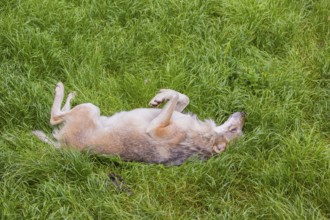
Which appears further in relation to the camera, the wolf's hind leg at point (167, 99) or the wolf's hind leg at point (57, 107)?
the wolf's hind leg at point (167, 99)

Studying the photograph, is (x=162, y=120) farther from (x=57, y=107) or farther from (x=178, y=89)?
(x=57, y=107)

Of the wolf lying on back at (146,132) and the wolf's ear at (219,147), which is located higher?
the wolf lying on back at (146,132)

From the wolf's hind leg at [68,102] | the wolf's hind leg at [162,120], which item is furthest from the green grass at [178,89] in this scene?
the wolf's hind leg at [162,120]

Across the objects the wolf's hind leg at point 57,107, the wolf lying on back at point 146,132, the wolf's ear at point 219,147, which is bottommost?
the wolf's ear at point 219,147

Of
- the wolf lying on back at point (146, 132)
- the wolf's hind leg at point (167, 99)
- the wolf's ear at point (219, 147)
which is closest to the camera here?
the wolf lying on back at point (146, 132)

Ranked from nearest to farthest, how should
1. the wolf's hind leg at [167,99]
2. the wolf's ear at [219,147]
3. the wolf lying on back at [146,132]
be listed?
the wolf lying on back at [146,132], the wolf's ear at [219,147], the wolf's hind leg at [167,99]

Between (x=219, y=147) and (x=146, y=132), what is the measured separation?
0.81 meters

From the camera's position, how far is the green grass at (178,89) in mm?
4996

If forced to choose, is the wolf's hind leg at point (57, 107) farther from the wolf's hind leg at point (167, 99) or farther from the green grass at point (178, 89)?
the wolf's hind leg at point (167, 99)

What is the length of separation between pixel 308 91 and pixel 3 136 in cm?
346

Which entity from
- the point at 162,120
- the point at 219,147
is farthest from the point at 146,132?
the point at 219,147

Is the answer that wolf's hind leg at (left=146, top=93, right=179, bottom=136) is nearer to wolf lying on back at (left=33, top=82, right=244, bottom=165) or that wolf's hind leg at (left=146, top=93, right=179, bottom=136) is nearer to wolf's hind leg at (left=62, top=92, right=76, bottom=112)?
wolf lying on back at (left=33, top=82, right=244, bottom=165)

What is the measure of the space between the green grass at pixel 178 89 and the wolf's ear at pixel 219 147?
4.2 inches

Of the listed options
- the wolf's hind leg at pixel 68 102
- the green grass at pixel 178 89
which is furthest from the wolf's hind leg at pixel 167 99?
the wolf's hind leg at pixel 68 102
